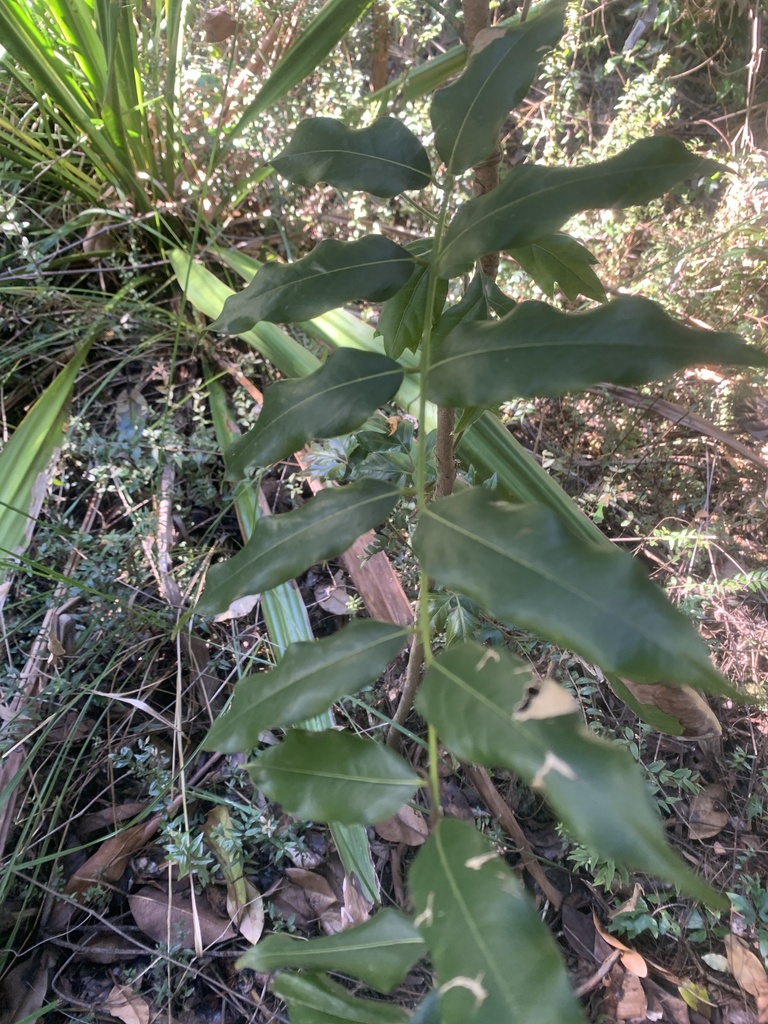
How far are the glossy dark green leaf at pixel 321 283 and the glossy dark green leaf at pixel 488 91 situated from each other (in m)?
0.08

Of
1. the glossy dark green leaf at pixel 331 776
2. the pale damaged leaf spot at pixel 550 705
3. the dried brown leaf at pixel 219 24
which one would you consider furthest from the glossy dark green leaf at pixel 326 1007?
the dried brown leaf at pixel 219 24

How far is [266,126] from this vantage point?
52.9 inches

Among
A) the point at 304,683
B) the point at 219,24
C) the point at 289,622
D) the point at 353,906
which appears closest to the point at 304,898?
the point at 353,906

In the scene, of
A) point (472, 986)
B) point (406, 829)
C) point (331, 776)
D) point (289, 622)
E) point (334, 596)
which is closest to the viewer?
point (472, 986)

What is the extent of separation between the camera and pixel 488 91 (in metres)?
0.42

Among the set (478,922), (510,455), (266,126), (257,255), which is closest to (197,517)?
(510,455)

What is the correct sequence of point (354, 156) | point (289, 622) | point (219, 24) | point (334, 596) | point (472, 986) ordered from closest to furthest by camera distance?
1. point (472, 986)
2. point (354, 156)
3. point (289, 622)
4. point (334, 596)
5. point (219, 24)

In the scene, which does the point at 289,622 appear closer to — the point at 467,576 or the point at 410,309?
the point at 410,309

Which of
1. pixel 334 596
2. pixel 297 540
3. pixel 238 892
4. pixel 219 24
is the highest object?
pixel 219 24

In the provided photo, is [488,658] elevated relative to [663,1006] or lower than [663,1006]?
elevated

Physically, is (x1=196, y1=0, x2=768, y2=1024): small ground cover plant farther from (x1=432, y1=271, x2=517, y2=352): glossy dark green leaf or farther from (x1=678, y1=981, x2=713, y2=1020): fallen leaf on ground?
(x1=678, y1=981, x2=713, y2=1020): fallen leaf on ground

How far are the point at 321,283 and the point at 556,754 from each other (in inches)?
13.8

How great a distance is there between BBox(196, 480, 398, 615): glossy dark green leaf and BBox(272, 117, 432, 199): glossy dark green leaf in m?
0.24

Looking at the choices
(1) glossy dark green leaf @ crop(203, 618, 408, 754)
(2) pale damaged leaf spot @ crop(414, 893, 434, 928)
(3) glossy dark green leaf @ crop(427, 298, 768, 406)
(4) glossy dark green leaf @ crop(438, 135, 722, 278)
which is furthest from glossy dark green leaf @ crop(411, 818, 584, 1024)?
(4) glossy dark green leaf @ crop(438, 135, 722, 278)
